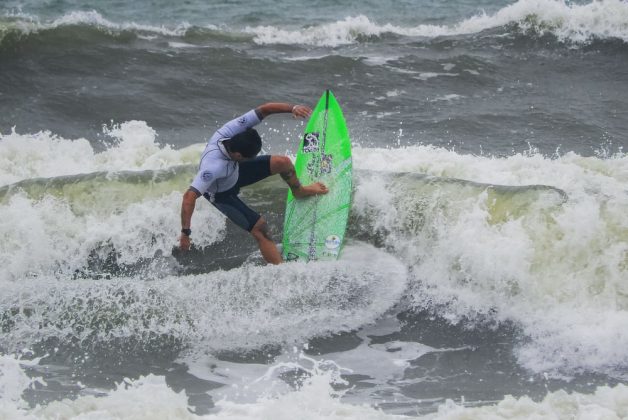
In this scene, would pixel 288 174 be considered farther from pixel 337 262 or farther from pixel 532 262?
pixel 532 262

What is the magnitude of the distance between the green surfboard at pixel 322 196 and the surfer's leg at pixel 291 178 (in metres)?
0.06

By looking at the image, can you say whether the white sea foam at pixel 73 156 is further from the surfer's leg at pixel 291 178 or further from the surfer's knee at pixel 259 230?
the surfer's knee at pixel 259 230

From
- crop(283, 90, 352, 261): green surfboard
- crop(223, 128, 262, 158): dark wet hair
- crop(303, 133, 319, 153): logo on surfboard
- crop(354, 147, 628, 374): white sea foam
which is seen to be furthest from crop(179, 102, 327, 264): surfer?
crop(354, 147, 628, 374): white sea foam

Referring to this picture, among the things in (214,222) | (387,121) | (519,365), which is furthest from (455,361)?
(387,121)

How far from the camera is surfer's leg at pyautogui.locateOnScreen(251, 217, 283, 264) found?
7.27 meters

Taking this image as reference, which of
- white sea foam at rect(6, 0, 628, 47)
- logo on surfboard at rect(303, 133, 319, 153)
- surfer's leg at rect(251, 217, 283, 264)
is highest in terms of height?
white sea foam at rect(6, 0, 628, 47)

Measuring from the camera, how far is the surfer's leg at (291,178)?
24.1ft

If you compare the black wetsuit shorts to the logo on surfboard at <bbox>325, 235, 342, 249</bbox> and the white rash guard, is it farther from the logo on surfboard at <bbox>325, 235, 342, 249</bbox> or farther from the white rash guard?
the logo on surfboard at <bbox>325, 235, 342, 249</bbox>

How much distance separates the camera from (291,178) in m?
7.47

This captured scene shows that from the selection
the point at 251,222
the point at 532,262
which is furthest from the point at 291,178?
the point at 532,262

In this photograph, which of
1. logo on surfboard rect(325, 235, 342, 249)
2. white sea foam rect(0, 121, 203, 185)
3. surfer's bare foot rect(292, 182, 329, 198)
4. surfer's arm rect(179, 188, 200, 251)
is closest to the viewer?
surfer's arm rect(179, 188, 200, 251)

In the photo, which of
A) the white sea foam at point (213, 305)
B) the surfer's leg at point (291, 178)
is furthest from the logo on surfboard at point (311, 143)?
the white sea foam at point (213, 305)

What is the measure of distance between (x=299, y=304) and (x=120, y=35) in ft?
31.7

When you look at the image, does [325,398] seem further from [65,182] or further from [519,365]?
[65,182]
